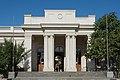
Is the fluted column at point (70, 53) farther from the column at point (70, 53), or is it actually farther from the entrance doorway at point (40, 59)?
the entrance doorway at point (40, 59)

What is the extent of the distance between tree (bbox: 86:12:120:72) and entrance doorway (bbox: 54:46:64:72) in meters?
7.66

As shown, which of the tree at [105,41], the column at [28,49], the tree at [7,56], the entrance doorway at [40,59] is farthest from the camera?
the entrance doorway at [40,59]

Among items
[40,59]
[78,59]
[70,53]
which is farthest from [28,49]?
[78,59]

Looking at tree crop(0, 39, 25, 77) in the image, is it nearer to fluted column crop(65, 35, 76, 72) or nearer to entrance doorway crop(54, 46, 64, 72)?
fluted column crop(65, 35, 76, 72)

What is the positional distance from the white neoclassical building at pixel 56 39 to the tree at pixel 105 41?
12.5ft

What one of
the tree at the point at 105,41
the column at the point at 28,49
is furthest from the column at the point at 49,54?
the tree at the point at 105,41

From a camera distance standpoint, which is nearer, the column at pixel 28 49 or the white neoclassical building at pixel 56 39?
the white neoclassical building at pixel 56 39

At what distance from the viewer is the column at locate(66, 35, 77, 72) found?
42.3 m

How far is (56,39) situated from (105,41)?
11.2 metres

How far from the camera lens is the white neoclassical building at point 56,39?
4256 centimetres

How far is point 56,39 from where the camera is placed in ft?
155

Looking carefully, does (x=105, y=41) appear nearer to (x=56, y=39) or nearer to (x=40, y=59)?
(x=56, y=39)

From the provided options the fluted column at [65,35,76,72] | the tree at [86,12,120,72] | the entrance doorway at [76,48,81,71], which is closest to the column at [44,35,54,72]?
the fluted column at [65,35,76,72]

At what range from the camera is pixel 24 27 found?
1706 inches
